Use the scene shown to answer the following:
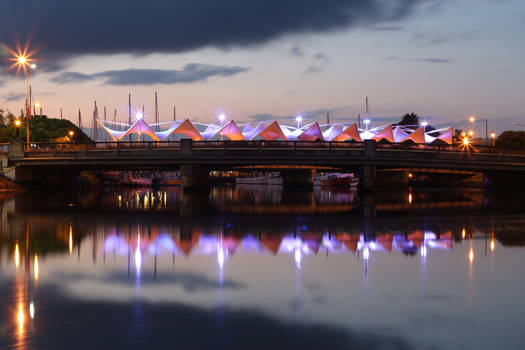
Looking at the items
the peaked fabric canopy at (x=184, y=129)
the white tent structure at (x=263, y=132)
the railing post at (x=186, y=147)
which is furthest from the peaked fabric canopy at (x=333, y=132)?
the railing post at (x=186, y=147)

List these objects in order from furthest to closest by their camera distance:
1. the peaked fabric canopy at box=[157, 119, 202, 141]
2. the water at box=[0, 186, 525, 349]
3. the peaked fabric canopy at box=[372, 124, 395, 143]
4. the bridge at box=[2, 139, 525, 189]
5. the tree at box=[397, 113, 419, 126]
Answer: the tree at box=[397, 113, 419, 126] < the peaked fabric canopy at box=[372, 124, 395, 143] < the peaked fabric canopy at box=[157, 119, 202, 141] < the bridge at box=[2, 139, 525, 189] < the water at box=[0, 186, 525, 349]

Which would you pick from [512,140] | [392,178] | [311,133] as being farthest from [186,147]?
[512,140]

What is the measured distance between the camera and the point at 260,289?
11.5 m

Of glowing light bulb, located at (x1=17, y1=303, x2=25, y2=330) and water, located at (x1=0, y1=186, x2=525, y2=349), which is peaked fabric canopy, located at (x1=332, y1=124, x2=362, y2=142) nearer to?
water, located at (x1=0, y1=186, x2=525, y2=349)

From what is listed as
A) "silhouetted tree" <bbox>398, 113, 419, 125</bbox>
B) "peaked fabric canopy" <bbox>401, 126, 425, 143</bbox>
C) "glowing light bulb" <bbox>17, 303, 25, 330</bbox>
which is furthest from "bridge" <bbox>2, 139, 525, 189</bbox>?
"silhouetted tree" <bbox>398, 113, 419, 125</bbox>

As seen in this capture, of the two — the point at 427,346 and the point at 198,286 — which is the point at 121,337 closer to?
the point at 198,286

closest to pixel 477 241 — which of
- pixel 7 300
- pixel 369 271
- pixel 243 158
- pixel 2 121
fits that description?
pixel 369 271

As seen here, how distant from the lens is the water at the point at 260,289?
8445mm

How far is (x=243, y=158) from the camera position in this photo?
55.6 m

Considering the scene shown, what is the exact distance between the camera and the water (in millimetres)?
8445

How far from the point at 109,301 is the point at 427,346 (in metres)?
5.79

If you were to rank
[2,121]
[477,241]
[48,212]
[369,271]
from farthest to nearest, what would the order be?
1. [2,121]
2. [48,212]
3. [477,241]
4. [369,271]

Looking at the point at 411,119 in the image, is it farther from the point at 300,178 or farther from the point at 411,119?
the point at 300,178

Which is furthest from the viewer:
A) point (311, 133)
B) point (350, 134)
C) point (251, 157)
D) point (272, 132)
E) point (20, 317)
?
point (350, 134)
